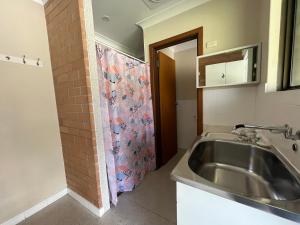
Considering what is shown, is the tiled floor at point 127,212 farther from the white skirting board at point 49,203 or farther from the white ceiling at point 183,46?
the white ceiling at point 183,46

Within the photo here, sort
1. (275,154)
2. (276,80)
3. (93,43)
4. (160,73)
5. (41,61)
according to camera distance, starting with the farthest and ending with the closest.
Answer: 1. (160,73)
2. (41,61)
3. (93,43)
4. (276,80)
5. (275,154)

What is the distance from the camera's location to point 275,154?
90cm

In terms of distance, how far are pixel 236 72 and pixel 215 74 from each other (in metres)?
0.20

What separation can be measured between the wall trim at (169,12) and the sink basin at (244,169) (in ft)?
5.49

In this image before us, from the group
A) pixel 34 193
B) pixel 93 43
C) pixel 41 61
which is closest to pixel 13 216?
pixel 34 193

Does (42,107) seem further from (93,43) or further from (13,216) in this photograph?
(13,216)

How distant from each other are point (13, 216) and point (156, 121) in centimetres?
192

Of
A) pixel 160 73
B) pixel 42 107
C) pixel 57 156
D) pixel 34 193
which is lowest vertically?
pixel 34 193

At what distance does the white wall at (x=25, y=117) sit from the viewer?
1262 millimetres

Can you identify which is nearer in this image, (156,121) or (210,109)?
(210,109)

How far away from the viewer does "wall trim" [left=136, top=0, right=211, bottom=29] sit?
168cm

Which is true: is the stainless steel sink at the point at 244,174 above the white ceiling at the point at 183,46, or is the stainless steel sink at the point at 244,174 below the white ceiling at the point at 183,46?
below

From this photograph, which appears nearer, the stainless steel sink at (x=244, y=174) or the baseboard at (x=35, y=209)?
the stainless steel sink at (x=244, y=174)

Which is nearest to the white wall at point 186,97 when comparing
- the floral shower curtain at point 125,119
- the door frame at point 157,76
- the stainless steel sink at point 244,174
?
the door frame at point 157,76
